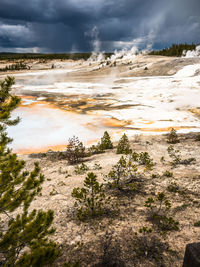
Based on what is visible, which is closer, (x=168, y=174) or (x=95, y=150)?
(x=168, y=174)

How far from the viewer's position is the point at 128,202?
5645 mm

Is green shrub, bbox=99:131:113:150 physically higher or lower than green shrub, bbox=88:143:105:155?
higher

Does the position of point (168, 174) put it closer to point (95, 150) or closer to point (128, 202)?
point (128, 202)

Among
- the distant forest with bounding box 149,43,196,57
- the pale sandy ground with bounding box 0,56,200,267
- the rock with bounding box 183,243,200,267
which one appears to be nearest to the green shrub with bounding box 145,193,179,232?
the pale sandy ground with bounding box 0,56,200,267

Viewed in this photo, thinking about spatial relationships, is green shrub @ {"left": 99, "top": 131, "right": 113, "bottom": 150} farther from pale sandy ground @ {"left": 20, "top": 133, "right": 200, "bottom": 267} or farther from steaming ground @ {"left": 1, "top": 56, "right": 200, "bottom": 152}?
steaming ground @ {"left": 1, "top": 56, "right": 200, "bottom": 152}

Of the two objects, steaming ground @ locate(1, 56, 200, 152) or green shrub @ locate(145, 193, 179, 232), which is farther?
steaming ground @ locate(1, 56, 200, 152)

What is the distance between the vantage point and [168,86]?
28.0 metres

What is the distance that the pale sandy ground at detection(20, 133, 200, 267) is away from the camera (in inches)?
169

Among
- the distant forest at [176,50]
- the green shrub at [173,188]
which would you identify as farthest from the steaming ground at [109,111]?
the distant forest at [176,50]

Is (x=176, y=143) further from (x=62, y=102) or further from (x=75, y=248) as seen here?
(x=62, y=102)

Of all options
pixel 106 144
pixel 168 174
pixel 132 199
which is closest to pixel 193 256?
pixel 132 199

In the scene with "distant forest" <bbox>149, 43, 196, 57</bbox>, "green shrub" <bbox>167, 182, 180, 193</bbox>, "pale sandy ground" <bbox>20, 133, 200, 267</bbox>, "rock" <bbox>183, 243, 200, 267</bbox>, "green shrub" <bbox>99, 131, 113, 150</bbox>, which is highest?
"distant forest" <bbox>149, 43, 196, 57</bbox>

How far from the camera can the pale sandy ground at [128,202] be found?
4.29 metres

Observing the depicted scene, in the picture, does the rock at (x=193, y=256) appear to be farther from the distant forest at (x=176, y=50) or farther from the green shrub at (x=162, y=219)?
the distant forest at (x=176, y=50)
